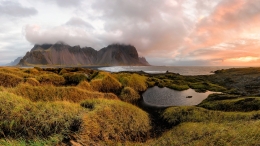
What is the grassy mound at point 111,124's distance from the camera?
41.1ft

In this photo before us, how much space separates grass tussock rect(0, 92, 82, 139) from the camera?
11.3 meters

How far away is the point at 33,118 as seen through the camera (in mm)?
12430

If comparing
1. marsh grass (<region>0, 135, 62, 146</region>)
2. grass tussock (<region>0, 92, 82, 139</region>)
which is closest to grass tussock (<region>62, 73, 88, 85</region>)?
grass tussock (<region>0, 92, 82, 139</region>)

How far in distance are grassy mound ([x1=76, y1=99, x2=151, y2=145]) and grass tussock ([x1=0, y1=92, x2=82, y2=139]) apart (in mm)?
1250

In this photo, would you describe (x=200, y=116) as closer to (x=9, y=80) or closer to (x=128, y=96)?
(x=128, y=96)

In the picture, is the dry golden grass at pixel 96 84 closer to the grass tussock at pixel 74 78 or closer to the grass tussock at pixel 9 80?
the grass tussock at pixel 74 78

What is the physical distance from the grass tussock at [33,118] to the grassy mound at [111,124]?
1.25 m

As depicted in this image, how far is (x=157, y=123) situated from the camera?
1967 centimetres

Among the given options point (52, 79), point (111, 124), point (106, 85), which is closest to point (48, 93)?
point (111, 124)

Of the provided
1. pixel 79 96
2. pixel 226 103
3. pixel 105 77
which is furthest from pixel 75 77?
pixel 226 103

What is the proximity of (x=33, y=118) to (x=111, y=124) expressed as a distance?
636 cm

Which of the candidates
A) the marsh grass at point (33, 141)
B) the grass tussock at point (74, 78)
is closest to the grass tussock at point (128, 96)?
the grass tussock at point (74, 78)

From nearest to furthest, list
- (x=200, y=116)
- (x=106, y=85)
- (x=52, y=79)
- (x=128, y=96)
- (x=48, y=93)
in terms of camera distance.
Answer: (x=200, y=116) → (x=48, y=93) → (x=128, y=96) → (x=106, y=85) → (x=52, y=79)

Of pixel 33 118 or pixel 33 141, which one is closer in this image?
pixel 33 141
